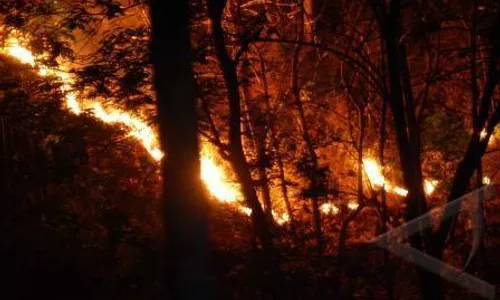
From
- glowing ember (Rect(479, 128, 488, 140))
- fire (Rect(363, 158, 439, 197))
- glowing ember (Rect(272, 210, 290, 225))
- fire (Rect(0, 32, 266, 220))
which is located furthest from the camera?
fire (Rect(363, 158, 439, 197))

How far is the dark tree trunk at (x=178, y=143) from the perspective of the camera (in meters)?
3.07

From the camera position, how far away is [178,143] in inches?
122

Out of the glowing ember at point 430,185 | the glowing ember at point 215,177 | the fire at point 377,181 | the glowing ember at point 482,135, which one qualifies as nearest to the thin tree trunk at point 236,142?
the glowing ember at point 215,177

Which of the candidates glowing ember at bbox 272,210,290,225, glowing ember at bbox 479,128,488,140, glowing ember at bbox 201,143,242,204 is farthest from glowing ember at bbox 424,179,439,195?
glowing ember at bbox 479,128,488,140

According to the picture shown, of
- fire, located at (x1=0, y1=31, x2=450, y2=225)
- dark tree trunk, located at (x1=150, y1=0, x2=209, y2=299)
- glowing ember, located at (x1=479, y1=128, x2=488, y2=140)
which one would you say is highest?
fire, located at (x1=0, y1=31, x2=450, y2=225)

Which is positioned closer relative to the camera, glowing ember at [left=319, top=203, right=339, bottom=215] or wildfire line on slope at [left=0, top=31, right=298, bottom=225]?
wildfire line on slope at [left=0, top=31, right=298, bottom=225]

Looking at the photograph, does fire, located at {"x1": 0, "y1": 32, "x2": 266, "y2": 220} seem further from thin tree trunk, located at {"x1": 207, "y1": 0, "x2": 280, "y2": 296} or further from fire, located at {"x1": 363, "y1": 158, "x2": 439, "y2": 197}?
fire, located at {"x1": 363, "y1": 158, "x2": 439, "y2": 197}

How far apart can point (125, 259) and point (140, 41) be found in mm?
2832

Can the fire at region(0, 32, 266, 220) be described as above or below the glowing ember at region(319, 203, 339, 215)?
above

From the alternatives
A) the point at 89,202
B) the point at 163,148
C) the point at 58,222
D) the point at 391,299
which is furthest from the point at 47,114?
the point at 391,299

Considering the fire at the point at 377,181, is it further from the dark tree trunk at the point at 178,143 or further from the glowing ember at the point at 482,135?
the dark tree trunk at the point at 178,143

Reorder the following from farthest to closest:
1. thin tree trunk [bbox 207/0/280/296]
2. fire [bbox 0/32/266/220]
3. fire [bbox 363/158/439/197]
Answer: fire [bbox 363/158/439/197] → fire [bbox 0/32/266/220] → thin tree trunk [bbox 207/0/280/296]

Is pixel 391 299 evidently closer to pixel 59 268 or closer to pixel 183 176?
pixel 59 268

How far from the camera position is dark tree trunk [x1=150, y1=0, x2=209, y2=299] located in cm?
307
